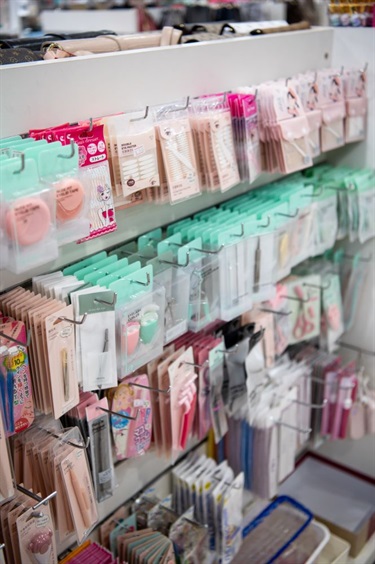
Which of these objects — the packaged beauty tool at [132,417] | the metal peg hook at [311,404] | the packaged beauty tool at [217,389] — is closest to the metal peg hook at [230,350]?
the packaged beauty tool at [217,389]

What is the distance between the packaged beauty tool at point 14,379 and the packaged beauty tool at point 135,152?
42cm

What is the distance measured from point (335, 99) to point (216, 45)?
1.68ft

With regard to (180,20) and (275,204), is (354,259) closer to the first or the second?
(275,204)

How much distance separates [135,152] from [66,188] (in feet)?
0.85

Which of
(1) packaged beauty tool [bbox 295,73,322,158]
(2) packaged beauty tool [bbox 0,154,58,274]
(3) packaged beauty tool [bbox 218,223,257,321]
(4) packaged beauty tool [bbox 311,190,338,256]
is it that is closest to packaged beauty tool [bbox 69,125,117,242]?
(2) packaged beauty tool [bbox 0,154,58,274]

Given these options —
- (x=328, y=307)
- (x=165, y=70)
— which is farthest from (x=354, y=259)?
(x=165, y=70)

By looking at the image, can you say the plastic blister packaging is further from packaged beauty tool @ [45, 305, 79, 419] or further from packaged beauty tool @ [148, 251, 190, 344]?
packaged beauty tool @ [45, 305, 79, 419]

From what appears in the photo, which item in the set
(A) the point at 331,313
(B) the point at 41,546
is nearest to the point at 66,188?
(B) the point at 41,546

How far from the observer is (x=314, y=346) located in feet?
8.42

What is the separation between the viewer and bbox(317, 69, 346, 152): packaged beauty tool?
2072mm

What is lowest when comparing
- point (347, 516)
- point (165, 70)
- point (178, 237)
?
point (347, 516)

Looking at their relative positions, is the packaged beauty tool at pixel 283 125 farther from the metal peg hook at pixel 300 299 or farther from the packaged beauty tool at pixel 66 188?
the packaged beauty tool at pixel 66 188

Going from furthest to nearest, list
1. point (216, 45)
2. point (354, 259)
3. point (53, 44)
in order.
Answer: point (354, 259), point (216, 45), point (53, 44)

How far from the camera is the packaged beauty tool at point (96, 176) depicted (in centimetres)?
139
